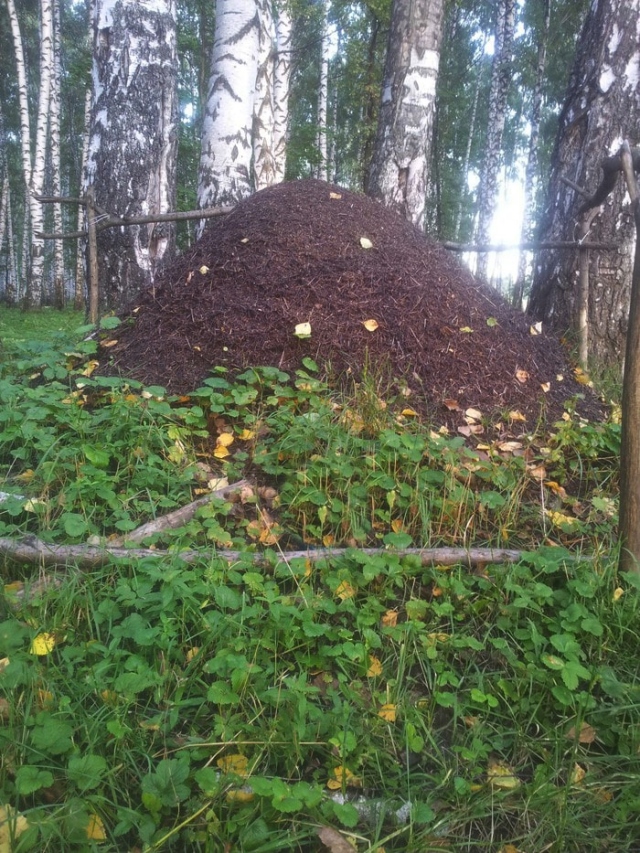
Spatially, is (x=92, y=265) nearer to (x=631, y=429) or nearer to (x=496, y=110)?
(x=631, y=429)

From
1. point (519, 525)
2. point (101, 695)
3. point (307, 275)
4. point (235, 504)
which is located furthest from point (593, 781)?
point (307, 275)

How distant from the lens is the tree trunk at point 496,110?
12938 mm

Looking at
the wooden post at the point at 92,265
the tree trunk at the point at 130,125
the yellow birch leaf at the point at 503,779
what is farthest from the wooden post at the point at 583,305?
the tree trunk at the point at 130,125

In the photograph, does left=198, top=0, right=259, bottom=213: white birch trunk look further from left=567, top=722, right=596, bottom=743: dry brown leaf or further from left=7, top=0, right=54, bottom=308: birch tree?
left=7, top=0, right=54, bottom=308: birch tree

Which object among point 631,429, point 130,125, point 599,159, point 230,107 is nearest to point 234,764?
point 631,429

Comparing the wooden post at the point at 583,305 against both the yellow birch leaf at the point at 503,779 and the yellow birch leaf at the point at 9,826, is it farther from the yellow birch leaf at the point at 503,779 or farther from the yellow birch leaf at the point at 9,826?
the yellow birch leaf at the point at 9,826

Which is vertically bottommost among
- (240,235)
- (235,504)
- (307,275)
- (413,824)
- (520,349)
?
(413,824)

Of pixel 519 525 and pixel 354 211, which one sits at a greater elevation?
pixel 354 211

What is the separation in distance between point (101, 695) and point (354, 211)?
136 inches

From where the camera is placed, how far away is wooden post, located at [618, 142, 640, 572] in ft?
6.19

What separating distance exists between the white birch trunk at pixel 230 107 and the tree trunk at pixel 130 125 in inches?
29.9

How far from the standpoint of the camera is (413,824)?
150 cm

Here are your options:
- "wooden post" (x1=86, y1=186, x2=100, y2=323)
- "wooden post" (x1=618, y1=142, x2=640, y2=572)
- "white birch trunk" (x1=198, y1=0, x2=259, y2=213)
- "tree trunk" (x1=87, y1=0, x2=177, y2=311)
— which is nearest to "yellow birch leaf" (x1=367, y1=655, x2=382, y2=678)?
"wooden post" (x1=618, y1=142, x2=640, y2=572)

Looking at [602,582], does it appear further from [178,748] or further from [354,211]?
[354,211]
